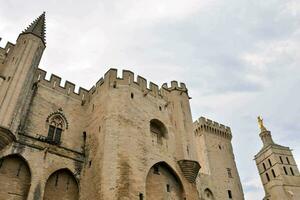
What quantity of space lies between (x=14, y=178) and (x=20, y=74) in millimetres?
5486

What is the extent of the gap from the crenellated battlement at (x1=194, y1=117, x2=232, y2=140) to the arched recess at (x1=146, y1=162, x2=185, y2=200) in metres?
16.8

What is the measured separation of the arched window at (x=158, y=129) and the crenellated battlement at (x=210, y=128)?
15.2 metres

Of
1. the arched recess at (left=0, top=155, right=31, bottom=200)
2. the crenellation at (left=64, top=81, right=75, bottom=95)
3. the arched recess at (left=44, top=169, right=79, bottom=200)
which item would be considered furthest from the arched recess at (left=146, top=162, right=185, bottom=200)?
the crenellation at (left=64, top=81, right=75, bottom=95)

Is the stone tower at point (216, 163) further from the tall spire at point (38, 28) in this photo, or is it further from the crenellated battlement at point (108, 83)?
the tall spire at point (38, 28)

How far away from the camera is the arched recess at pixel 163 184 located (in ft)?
51.7

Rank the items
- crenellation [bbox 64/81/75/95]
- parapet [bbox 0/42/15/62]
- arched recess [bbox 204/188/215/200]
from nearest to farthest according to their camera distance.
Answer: parapet [bbox 0/42/15/62] < crenellation [bbox 64/81/75/95] < arched recess [bbox 204/188/215/200]

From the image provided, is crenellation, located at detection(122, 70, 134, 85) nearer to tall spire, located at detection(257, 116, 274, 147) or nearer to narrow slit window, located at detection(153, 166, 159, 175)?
narrow slit window, located at detection(153, 166, 159, 175)

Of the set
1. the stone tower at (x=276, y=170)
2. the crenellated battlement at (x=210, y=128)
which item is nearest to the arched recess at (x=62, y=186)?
the crenellated battlement at (x=210, y=128)

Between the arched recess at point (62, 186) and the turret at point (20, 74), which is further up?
the turret at point (20, 74)

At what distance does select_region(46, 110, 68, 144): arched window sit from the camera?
54.9 ft

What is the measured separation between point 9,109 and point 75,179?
5162 millimetres

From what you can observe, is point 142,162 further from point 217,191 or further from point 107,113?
point 217,191

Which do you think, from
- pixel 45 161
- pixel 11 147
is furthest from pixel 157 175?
pixel 11 147

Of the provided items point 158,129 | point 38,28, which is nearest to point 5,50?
point 38,28
